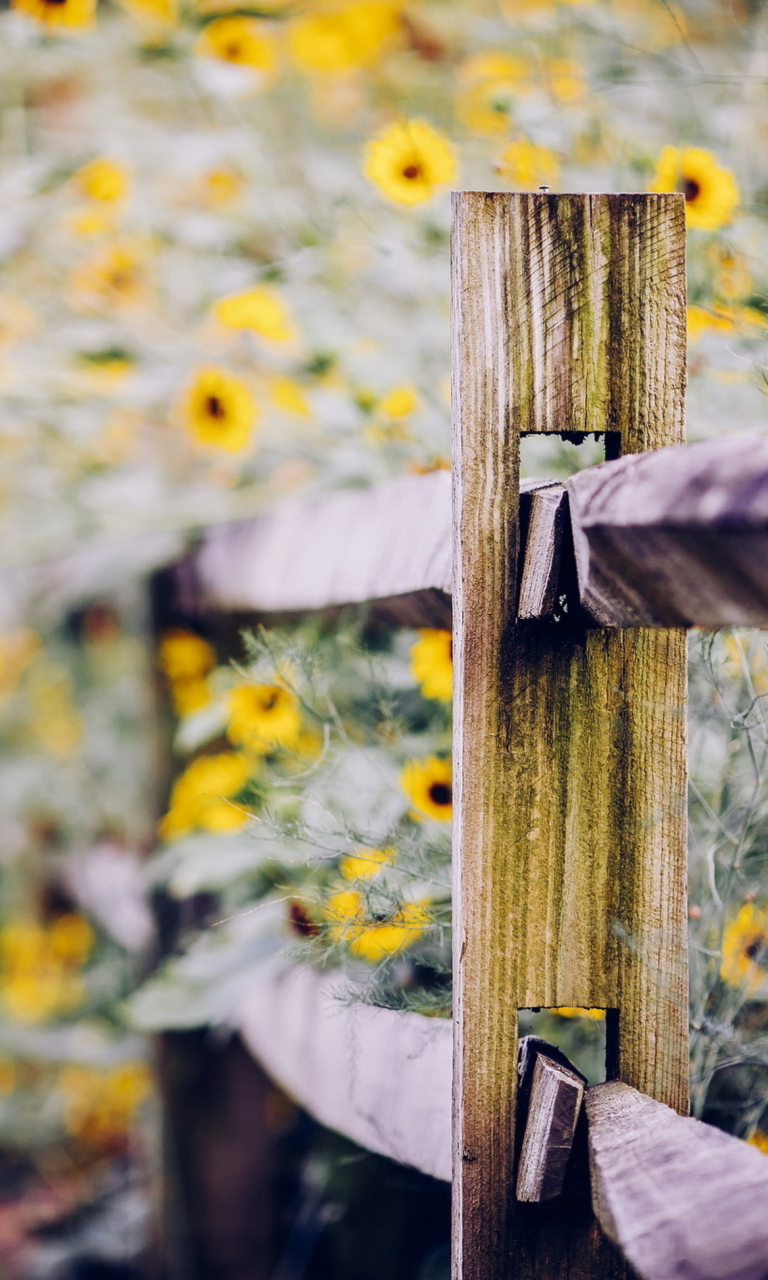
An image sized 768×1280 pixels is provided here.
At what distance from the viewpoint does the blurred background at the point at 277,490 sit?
658mm

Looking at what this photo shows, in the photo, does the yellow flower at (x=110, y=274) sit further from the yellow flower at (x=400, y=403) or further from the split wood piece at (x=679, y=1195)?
the split wood piece at (x=679, y=1195)

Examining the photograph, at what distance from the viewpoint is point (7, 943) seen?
209 centimetres

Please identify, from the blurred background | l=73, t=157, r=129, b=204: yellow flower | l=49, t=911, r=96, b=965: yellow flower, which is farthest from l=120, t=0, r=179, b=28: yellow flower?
l=49, t=911, r=96, b=965: yellow flower

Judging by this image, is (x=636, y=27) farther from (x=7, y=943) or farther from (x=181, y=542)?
(x=7, y=943)

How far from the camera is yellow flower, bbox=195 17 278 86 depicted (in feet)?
3.68

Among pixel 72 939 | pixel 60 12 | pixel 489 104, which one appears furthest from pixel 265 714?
pixel 72 939

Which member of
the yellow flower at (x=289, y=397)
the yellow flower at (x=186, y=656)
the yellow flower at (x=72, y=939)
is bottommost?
the yellow flower at (x=72, y=939)

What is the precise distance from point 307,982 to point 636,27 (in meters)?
1.34

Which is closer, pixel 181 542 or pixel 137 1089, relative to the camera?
pixel 181 542

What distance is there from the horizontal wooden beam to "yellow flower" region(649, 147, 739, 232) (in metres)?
0.38

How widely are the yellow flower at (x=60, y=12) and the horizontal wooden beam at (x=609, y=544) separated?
28.3 inches

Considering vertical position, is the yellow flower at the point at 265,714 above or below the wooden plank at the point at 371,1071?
above

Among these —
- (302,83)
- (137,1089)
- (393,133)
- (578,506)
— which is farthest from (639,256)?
(137,1089)

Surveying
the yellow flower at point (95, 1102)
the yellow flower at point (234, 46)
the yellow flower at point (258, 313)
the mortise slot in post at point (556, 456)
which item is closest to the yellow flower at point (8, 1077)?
the yellow flower at point (95, 1102)
